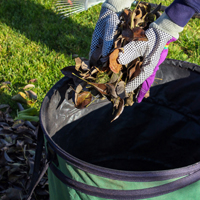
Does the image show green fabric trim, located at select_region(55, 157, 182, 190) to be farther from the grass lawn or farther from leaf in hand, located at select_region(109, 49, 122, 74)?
the grass lawn

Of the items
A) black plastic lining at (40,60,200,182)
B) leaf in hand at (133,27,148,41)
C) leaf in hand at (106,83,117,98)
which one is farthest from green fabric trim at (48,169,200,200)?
leaf in hand at (133,27,148,41)

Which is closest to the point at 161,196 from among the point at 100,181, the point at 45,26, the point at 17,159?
the point at 100,181

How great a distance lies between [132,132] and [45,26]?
206 cm

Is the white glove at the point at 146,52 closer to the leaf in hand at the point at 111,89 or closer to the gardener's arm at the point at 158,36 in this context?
the gardener's arm at the point at 158,36

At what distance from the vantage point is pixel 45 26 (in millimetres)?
3367

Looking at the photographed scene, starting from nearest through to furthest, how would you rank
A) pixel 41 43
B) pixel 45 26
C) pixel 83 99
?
pixel 83 99 → pixel 41 43 → pixel 45 26

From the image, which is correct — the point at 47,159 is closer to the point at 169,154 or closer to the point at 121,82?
the point at 121,82

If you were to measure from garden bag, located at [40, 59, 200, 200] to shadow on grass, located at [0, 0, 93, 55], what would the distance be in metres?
1.31

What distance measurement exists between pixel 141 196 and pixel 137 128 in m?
1.14

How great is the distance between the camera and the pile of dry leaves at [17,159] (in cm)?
180

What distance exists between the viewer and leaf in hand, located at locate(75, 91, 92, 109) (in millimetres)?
1374

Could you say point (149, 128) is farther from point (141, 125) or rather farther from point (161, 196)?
point (161, 196)

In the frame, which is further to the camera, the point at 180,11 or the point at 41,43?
the point at 41,43

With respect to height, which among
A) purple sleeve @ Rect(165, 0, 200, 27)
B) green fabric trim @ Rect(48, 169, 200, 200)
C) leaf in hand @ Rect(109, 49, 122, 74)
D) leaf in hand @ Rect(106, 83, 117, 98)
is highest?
purple sleeve @ Rect(165, 0, 200, 27)
